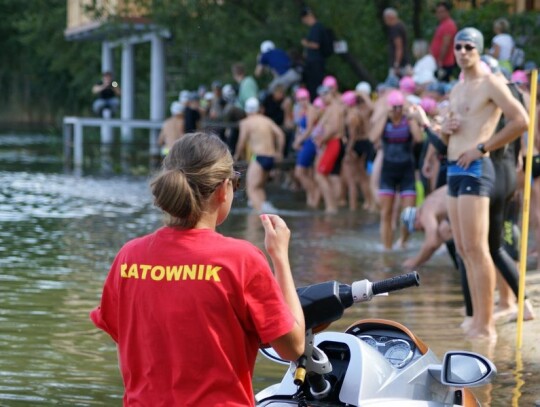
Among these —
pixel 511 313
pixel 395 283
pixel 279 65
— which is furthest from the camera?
pixel 279 65

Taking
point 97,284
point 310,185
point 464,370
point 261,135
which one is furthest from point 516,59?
point 464,370

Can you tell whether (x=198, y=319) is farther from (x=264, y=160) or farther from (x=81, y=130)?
(x=81, y=130)

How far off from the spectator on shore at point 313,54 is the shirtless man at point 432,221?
472 inches

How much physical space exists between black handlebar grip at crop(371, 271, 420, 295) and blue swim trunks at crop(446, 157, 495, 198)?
4.68 metres

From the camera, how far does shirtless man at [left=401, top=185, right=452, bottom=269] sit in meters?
11.9

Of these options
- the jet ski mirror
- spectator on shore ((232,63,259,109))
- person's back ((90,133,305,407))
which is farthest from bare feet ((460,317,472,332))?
spectator on shore ((232,63,259,109))

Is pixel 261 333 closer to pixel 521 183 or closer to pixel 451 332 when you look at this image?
pixel 451 332

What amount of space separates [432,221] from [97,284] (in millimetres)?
3105

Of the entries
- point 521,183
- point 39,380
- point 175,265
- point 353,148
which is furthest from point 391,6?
point 175,265

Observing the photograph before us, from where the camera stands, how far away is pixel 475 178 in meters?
8.38

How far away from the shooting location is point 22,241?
48.8 feet

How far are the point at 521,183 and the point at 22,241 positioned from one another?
6.30 meters

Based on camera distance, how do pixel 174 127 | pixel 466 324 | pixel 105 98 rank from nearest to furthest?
pixel 466 324 < pixel 174 127 < pixel 105 98

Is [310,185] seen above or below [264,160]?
below
